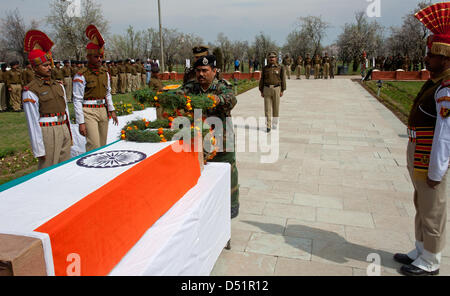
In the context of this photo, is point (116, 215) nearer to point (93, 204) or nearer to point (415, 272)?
point (93, 204)

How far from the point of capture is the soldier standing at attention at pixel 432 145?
2.73 m

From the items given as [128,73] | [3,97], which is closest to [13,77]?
[3,97]

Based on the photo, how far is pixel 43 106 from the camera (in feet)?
14.7

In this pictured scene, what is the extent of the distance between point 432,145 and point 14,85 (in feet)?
53.9

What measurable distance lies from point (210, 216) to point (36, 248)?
5.65 ft

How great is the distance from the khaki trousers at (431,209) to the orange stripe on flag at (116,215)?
2106mm

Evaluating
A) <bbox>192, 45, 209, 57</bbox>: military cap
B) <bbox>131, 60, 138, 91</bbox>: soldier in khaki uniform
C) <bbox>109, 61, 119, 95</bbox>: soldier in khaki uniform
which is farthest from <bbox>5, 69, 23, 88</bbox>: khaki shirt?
<bbox>192, 45, 209, 57</bbox>: military cap

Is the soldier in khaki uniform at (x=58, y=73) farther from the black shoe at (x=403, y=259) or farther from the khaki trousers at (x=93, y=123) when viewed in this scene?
the black shoe at (x=403, y=259)

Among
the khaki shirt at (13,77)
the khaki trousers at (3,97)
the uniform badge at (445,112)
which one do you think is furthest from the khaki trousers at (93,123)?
the khaki trousers at (3,97)

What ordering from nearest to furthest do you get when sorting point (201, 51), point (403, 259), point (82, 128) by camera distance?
point (403, 259) → point (201, 51) → point (82, 128)

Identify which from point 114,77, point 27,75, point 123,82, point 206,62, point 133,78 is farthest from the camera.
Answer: point 133,78

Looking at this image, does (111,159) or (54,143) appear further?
(54,143)
